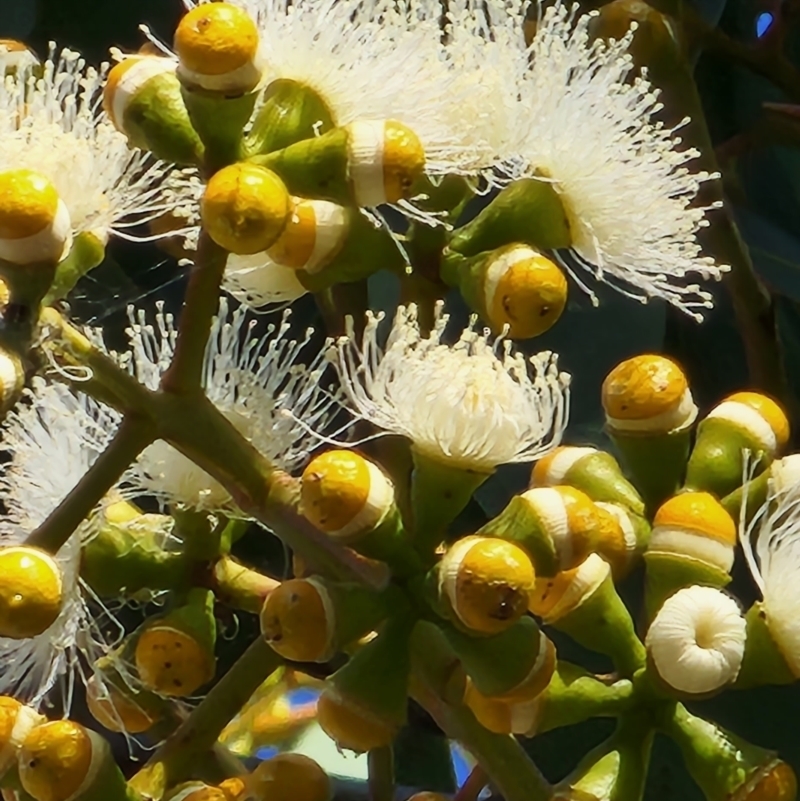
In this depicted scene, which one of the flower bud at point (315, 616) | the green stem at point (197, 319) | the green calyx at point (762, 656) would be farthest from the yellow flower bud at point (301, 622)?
the green calyx at point (762, 656)

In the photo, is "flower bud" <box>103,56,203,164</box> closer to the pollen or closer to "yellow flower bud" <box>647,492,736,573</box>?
the pollen

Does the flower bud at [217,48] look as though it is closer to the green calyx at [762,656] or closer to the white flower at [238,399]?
the white flower at [238,399]

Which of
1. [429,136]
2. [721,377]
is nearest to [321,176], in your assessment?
[429,136]

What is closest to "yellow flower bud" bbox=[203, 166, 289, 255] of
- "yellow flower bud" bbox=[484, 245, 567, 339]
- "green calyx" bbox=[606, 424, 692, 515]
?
"yellow flower bud" bbox=[484, 245, 567, 339]

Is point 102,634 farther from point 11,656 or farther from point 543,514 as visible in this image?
point 543,514

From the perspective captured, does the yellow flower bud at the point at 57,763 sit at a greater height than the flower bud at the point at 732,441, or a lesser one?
lesser

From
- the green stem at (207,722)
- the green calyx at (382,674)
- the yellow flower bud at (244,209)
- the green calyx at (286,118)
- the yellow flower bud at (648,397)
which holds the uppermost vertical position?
the green calyx at (286,118)

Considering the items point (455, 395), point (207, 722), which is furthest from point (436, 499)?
point (207, 722)
